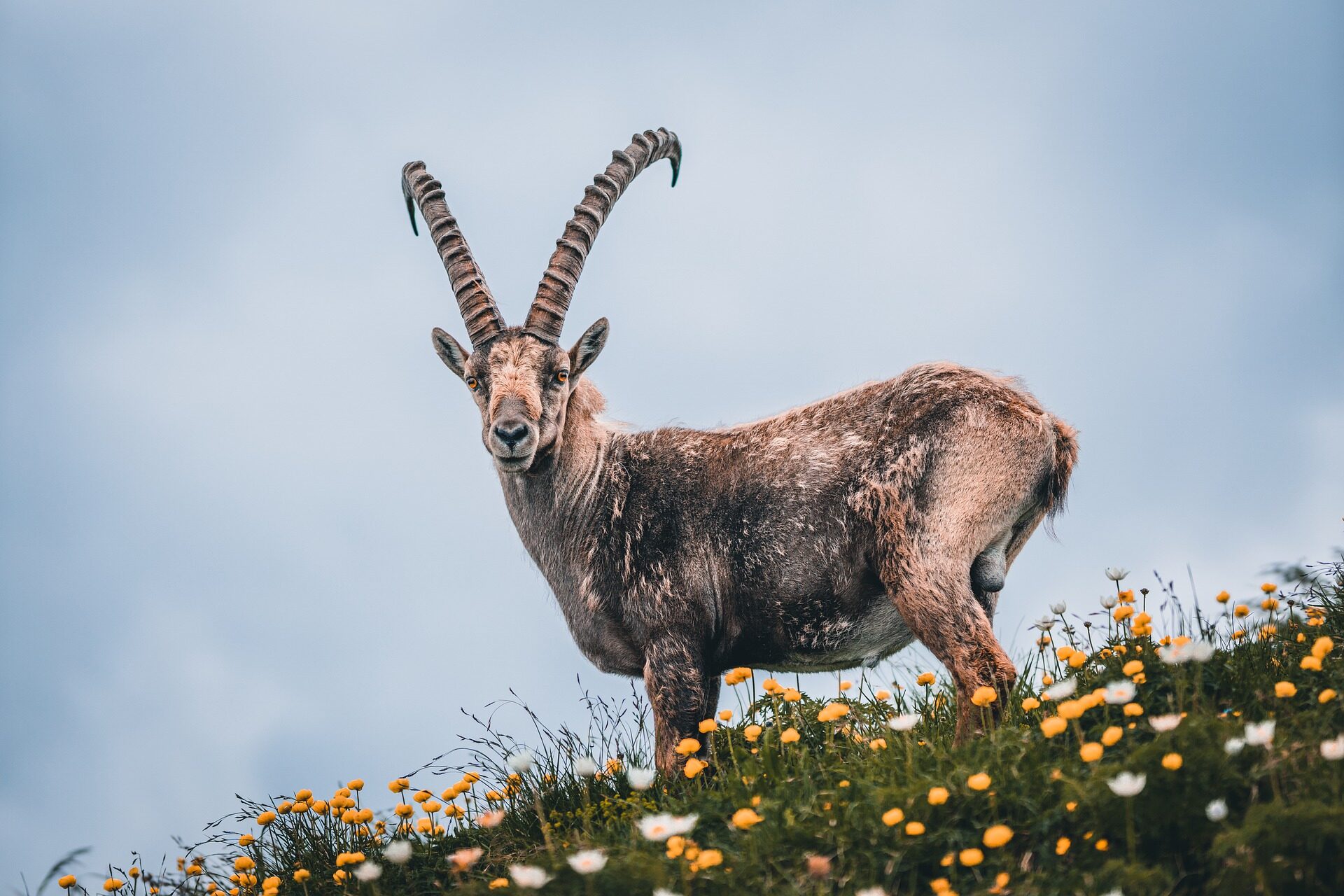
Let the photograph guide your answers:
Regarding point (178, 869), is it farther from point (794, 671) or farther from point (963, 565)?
point (963, 565)

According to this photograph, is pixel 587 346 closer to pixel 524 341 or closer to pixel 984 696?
pixel 524 341

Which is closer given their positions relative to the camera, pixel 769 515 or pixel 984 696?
pixel 984 696

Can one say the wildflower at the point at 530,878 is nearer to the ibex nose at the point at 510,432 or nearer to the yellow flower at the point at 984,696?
the yellow flower at the point at 984,696

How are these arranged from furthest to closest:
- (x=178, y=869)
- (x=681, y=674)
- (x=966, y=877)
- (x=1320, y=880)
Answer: (x=681, y=674), (x=178, y=869), (x=966, y=877), (x=1320, y=880)

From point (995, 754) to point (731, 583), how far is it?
255 cm

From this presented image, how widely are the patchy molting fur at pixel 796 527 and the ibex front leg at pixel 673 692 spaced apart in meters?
0.01

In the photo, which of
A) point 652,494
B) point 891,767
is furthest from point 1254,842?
point 652,494

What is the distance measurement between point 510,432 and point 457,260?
6.02 ft

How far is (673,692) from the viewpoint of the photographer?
6.89m

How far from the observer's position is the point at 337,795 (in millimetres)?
6570

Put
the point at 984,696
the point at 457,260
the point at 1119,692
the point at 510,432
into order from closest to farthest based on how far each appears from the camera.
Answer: the point at 1119,692 → the point at 984,696 → the point at 510,432 → the point at 457,260

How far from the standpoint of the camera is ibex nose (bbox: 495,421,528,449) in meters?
7.01

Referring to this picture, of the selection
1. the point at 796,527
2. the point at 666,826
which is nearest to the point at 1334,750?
the point at 666,826

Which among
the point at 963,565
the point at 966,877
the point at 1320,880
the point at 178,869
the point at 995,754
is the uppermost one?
the point at 963,565
